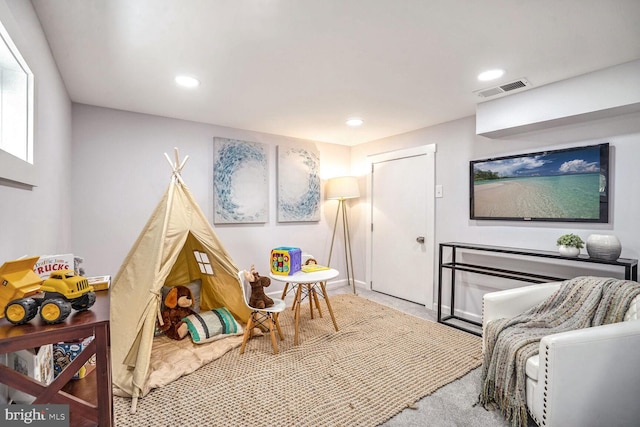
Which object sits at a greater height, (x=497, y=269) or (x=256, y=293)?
(x=497, y=269)

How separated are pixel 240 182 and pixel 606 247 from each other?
11.7ft

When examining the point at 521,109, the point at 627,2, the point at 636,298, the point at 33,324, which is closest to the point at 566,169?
the point at 521,109

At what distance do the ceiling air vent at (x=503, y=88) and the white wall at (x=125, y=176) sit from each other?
2645 mm

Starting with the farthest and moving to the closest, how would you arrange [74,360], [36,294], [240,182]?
[240,182] < [36,294] < [74,360]

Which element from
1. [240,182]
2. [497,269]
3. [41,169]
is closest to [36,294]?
[41,169]

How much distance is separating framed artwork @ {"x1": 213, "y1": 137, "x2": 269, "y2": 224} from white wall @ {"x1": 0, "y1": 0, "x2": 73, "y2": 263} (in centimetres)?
142

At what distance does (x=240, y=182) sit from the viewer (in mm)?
3809

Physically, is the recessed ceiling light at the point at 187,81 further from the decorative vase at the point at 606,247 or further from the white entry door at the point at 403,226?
the decorative vase at the point at 606,247

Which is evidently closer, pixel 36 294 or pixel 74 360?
pixel 74 360

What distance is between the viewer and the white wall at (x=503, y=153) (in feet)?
7.69

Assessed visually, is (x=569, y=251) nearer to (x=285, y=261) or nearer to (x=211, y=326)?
(x=285, y=261)

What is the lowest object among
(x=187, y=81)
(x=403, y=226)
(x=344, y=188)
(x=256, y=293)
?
(x=256, y=293)

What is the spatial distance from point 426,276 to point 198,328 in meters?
2.67

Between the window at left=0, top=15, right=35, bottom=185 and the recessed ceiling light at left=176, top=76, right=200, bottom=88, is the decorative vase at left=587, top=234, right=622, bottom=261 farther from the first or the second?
the window at left=0, top=15, right=35, bottom=185
